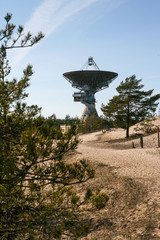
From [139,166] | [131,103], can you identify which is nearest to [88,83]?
[131,103]

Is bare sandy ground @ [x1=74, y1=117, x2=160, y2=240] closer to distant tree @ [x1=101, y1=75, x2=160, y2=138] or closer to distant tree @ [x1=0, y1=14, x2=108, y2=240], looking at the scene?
distant tree @ [x1=0, y1=14, x2=108, y2=240]

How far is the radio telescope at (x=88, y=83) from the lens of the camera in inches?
2366

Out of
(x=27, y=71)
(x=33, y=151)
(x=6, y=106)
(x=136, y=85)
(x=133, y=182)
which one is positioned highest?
(x=136, y=85)

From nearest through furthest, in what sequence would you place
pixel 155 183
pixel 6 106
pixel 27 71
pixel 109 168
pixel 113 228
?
pixel 6 106
pixel 27 71
pixel 113 228
pixel 155 183
pixel 109 168

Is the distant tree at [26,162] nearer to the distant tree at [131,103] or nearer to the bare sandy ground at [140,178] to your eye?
the bare sandy ground at [140,178]

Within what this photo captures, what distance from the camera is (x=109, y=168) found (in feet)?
57.0

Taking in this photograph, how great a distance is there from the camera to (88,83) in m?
63.5

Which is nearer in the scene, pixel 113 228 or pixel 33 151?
pixel 33 151

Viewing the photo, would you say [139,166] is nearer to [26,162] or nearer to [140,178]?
[140,178]

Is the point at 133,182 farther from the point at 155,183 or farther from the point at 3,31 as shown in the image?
the point at 3,31

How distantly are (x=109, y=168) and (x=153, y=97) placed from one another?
84.8 feet

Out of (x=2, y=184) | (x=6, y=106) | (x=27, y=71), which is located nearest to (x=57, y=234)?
(x=2, y=184)

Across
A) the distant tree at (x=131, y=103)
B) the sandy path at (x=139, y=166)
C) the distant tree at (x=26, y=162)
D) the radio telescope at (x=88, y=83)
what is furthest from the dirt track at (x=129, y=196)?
the radio telescope at (x=88, y=83)

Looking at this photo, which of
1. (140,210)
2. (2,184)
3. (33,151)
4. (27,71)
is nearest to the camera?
(33,151)
